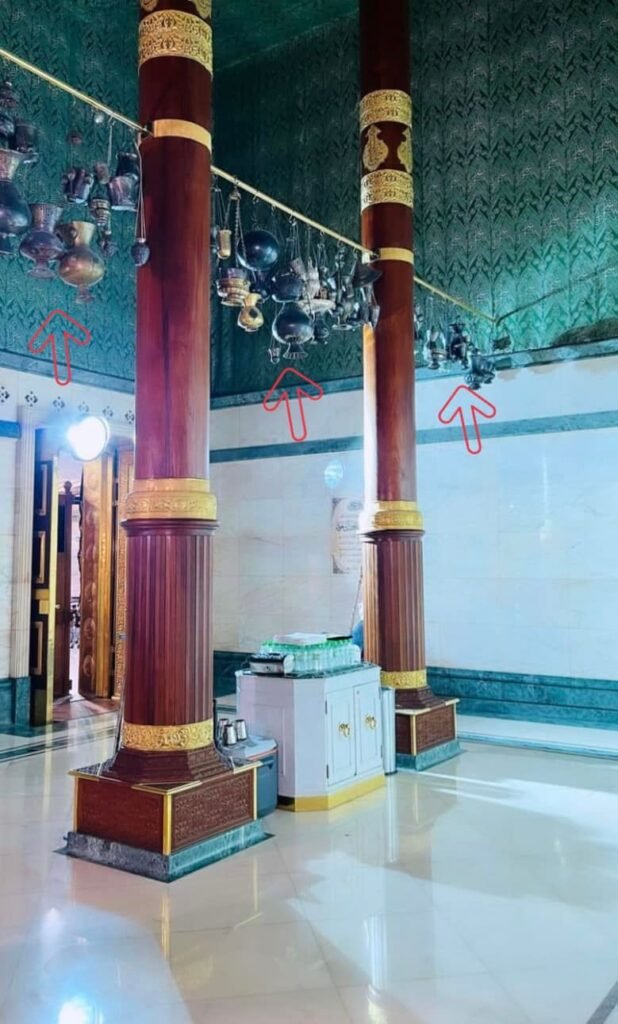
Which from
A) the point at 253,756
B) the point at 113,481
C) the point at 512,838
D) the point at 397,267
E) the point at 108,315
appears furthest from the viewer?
the point at 113,481

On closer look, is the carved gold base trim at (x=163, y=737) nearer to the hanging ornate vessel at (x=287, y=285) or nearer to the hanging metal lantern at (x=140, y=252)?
the hanging metal lantern at (x=140, y=252)

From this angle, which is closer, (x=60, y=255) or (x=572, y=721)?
(x=60, y=255)

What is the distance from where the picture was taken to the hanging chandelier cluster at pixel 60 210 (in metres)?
4.13

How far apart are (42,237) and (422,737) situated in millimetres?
4071

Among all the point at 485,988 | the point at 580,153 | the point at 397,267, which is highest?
the point at 580,153

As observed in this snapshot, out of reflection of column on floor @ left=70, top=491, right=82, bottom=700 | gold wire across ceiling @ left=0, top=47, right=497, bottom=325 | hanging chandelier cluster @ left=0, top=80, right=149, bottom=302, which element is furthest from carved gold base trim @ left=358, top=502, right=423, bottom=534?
reflection of column on floor @ left=70, top=491, right=82, bottom=700

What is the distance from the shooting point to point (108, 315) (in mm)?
8438

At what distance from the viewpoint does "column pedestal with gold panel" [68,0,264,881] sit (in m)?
3.99

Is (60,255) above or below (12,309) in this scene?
below

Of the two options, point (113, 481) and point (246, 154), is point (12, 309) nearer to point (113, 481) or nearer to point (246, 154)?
point (113, 481)

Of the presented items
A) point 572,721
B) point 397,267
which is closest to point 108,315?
point 397,267

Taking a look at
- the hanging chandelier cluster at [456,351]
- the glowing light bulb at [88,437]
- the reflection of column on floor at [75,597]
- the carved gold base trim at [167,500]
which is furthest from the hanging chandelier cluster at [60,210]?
the reflection of column on floor at [75,597]

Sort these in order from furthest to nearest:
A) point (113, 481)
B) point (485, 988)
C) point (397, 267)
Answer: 1. point (113, 481)
2. point (397, 267)
3. point (485, 988)

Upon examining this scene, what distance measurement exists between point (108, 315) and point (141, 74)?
4241mm
